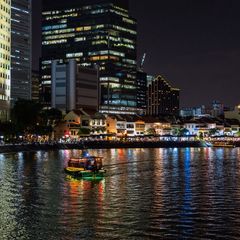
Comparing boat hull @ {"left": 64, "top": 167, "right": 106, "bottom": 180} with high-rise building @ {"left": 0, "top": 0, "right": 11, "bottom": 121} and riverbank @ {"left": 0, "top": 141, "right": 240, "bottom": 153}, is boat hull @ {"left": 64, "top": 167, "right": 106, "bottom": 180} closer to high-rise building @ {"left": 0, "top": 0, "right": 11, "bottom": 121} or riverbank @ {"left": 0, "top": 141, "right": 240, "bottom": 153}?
riverbank @ {"left": 0, "top": 141, "right": 240, "bottom": 153}

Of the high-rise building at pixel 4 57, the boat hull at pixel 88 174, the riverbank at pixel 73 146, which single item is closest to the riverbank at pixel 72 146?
the riverbank at pixel 73 146

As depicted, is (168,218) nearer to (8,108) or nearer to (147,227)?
(147,227)

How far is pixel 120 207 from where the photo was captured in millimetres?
47219

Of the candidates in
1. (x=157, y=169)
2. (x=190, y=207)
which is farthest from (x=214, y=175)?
(x=190, y=207)

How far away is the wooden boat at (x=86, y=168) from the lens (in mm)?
70125

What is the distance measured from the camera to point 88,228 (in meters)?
39.0

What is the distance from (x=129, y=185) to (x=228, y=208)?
61.1 ft

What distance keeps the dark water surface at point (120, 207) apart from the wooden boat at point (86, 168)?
1368 mm

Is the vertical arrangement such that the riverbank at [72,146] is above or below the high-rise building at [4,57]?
below

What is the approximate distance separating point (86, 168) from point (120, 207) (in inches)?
1001

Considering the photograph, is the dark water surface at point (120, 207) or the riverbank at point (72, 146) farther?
the riverbank at point (72, 146)

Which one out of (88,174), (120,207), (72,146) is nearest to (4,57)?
(72,146)

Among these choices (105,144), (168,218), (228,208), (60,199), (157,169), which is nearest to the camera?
(168,218)

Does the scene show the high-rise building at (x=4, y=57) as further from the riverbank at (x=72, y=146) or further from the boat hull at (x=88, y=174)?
the boat hull at (x=88, y=174)
